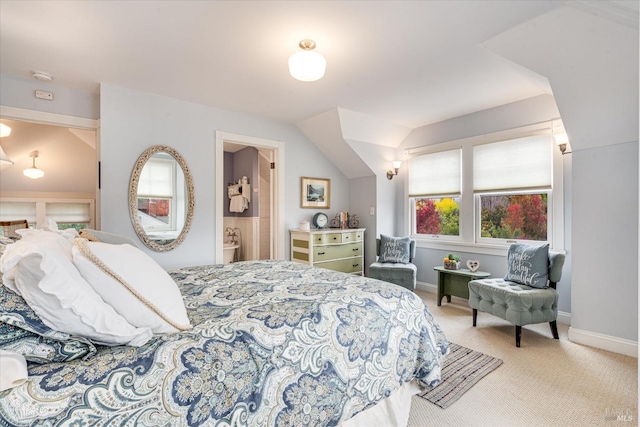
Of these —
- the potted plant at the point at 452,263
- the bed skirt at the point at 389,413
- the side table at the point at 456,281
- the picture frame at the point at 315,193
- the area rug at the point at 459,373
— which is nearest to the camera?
the bed skirt at the point at 389,413

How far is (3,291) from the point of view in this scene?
0.90 meters

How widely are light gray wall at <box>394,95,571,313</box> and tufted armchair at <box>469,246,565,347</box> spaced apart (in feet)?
1.95

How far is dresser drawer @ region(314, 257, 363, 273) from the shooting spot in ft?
14.1

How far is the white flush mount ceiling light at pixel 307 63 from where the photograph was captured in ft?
7.25

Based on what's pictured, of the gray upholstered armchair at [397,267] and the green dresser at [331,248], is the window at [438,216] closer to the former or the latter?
the gray upholstered armchair at [397,267]

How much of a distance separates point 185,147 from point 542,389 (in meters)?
3.94

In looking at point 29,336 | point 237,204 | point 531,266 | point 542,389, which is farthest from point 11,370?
point 237,204

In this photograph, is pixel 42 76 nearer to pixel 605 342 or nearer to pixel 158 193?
pixel 158 193

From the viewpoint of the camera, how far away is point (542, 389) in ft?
6.64

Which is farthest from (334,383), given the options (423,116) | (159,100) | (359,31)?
(423,116)

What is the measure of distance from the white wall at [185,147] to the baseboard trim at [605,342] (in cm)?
328

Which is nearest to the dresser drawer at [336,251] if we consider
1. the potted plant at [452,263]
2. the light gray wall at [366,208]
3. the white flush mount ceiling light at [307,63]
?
the light gray wall at [366,208]

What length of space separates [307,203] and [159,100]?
230 cm

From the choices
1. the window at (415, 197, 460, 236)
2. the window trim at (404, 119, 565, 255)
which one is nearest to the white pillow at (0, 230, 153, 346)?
the window trim at (404, 119, 565, 255)
